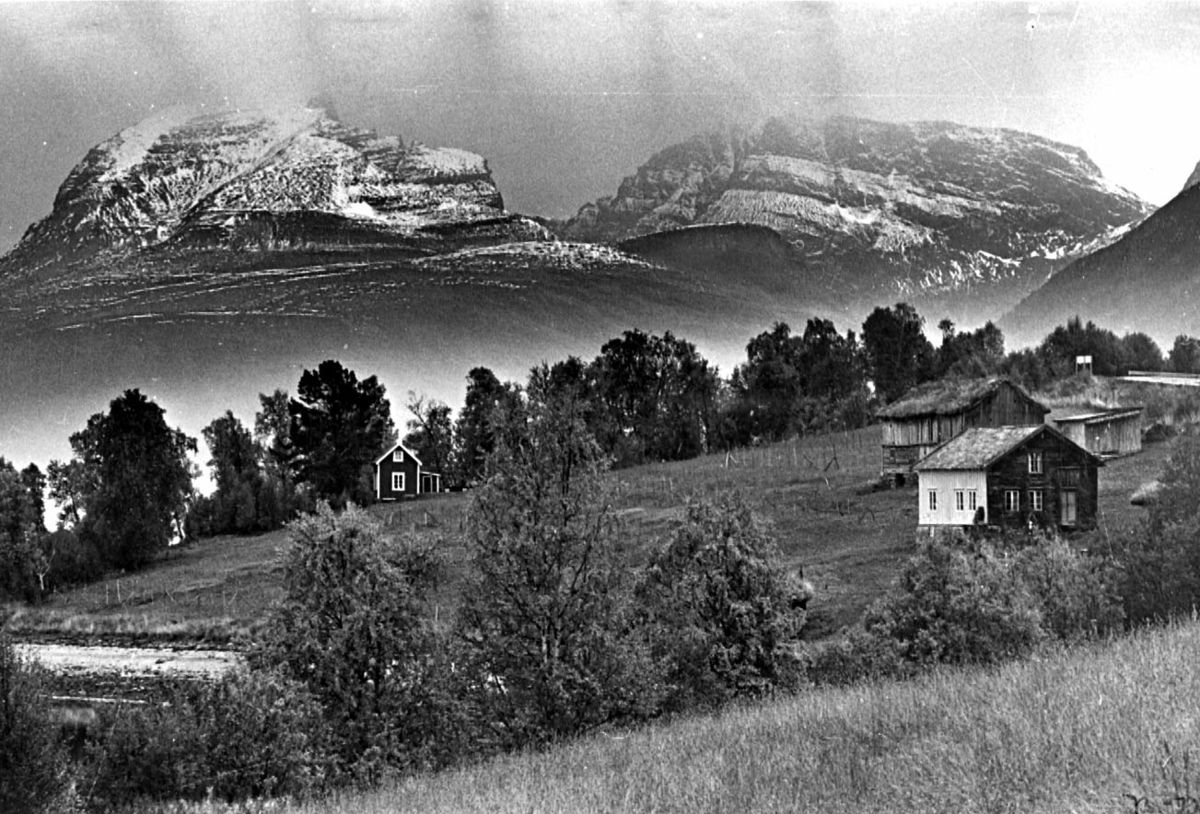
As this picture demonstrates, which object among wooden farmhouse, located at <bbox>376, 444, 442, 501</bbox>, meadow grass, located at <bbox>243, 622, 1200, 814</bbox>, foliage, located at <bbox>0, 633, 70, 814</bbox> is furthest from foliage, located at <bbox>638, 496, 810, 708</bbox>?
wooden farmhouse, located at <bbox>376, 444, 442, 501</bbox>

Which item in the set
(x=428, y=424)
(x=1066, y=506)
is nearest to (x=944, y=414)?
(x=1066, y=506)

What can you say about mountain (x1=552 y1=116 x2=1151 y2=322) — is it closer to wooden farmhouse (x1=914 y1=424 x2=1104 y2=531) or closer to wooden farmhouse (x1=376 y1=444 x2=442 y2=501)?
wooden farmhouse (x1=376 y1=444 x2=442 y2=501)

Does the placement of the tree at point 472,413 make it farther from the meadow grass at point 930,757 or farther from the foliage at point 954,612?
the meadow grass at point 930,757

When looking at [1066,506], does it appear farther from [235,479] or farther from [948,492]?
[235,479]

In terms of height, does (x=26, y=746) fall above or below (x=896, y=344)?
below

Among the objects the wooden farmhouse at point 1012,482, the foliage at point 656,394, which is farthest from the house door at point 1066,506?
the foliage at point 656,394

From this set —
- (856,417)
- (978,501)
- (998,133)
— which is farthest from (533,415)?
(856,417)
